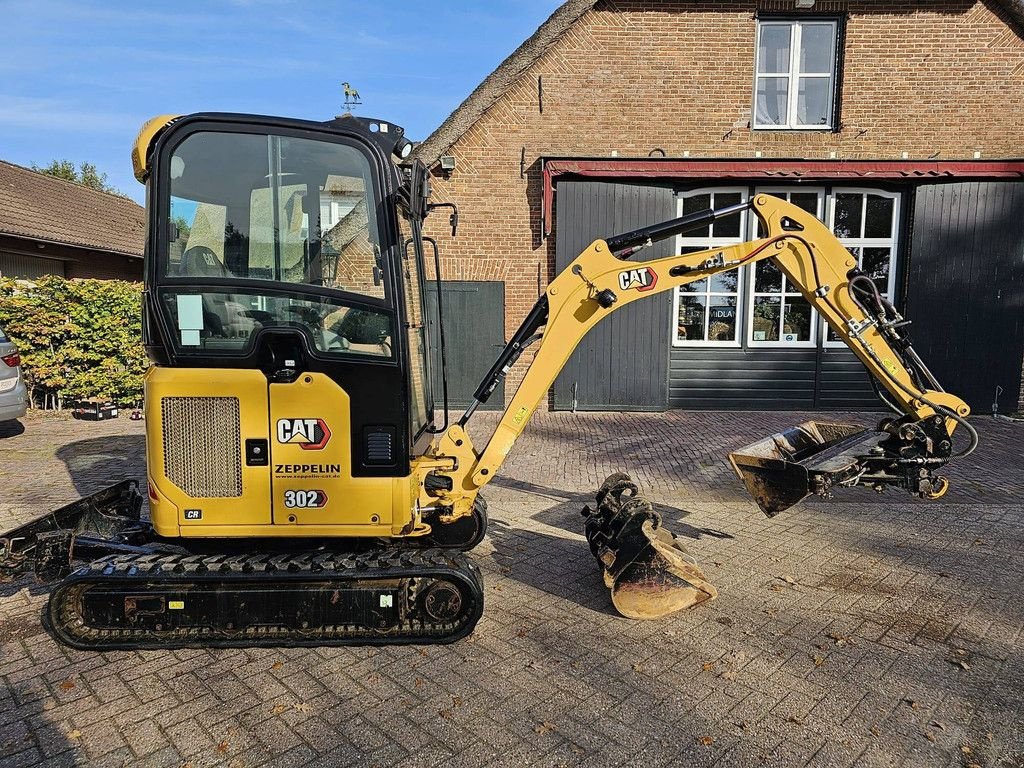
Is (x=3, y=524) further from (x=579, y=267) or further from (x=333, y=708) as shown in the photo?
(x=579, y=267)

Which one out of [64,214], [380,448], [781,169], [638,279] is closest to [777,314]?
[781,169]

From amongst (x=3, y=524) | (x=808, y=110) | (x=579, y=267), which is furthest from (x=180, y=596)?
(x=808, y=110)

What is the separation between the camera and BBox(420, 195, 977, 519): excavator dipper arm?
4082 mm

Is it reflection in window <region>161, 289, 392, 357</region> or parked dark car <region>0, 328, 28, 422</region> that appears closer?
reflection in window <region>161, 289, 392, 357</region>

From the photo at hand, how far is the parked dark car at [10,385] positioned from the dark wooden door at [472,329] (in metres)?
6.19

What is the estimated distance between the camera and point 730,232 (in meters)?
11.8

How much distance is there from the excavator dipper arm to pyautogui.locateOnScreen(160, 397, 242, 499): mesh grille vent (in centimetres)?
109

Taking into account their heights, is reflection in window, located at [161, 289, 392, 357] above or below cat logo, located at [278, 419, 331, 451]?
above

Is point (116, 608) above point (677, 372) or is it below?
below

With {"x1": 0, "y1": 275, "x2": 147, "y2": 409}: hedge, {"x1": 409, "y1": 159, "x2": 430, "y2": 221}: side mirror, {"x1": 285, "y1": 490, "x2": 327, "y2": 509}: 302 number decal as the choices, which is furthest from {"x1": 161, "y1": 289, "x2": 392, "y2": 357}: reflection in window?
{"x1": 0, "y1": 275, "x2": 147, "y2": 409}: hedge

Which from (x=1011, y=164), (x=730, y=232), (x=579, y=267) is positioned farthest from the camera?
(x=730, y=232)

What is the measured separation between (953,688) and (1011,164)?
11.3m

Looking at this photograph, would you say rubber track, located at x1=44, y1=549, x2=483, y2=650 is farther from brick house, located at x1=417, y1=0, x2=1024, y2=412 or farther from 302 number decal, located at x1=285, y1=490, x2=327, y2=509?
brick house, located at x1=417, y1=0, x2=1024, y2=412

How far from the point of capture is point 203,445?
3.41 metres
